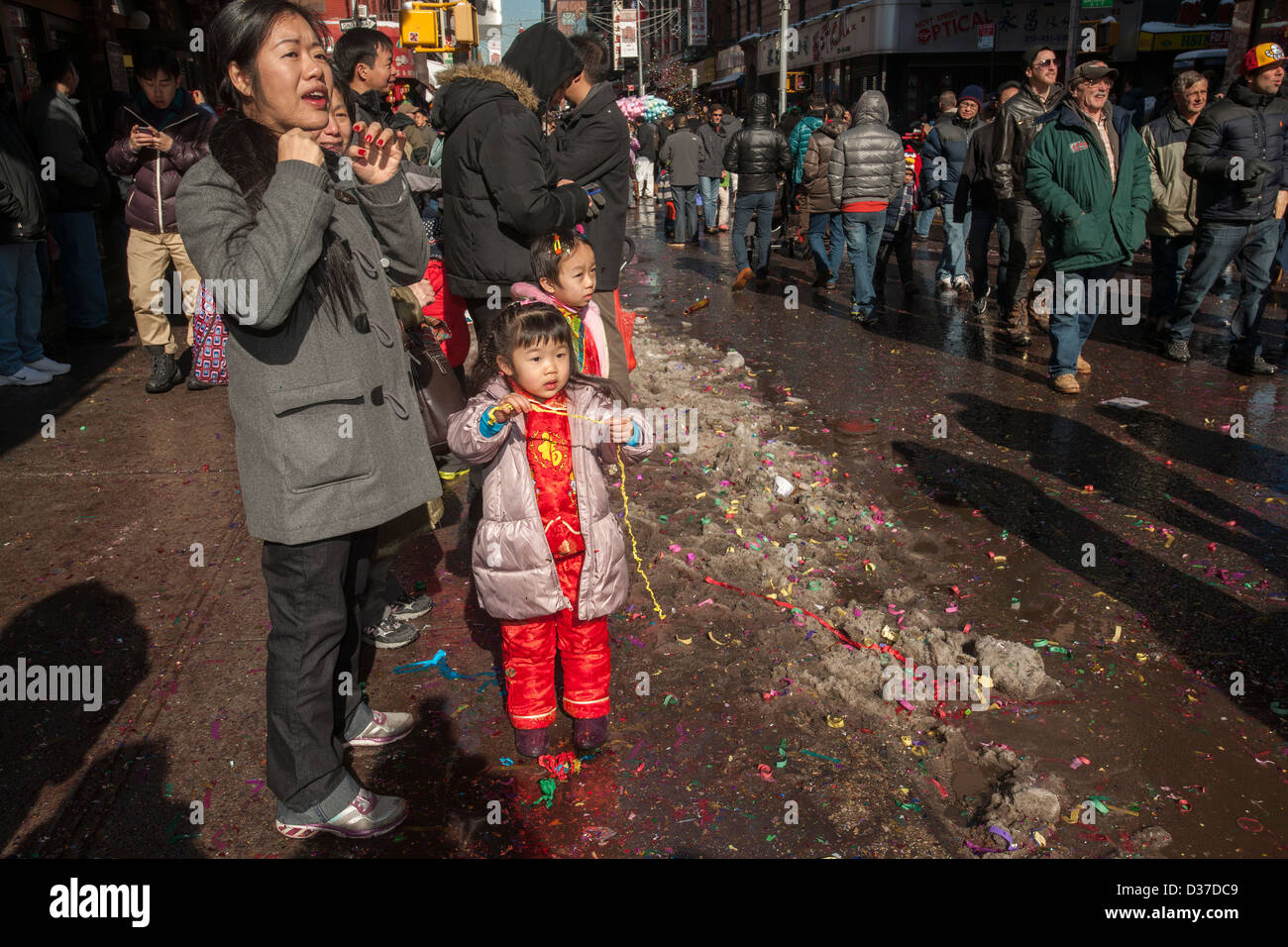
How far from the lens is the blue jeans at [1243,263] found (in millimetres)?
7164

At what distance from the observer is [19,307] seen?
7543 millimetres

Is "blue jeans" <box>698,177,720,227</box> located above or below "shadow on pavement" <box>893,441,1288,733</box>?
above

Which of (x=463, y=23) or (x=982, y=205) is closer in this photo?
(x=982, y=205)

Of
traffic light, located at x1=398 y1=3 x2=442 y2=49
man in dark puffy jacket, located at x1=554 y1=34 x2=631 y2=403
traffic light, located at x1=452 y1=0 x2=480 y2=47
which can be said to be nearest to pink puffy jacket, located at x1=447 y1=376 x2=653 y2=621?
man in dark puffy jacket, located at x1=554 y1=34 x2=631 y2=403

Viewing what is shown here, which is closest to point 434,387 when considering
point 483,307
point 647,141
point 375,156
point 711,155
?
point 483,307

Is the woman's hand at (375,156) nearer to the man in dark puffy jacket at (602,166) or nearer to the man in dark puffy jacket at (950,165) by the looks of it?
the man in dark puffy jacket at (602,166)

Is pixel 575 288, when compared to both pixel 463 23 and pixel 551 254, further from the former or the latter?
pixel 463 23

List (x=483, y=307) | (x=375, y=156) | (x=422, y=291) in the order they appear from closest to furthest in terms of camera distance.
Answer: (x=375, y=156) < (x=422, y=291) < (x=483, y=307)

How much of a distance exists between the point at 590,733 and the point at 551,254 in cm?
184

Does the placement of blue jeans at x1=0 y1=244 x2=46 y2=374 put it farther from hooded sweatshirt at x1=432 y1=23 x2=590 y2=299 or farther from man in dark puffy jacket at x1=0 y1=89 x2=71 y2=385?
hooded sweatshirt at x1=432 y1=23 x2=590 y2=299

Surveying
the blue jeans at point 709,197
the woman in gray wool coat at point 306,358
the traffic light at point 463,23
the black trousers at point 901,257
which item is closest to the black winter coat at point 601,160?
the woman in gray wool coat at point 306,358

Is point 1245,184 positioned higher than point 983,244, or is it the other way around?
point 1245,184

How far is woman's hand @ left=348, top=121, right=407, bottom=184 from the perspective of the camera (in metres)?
2.68

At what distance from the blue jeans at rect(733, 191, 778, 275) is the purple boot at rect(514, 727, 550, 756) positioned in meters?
9.52
